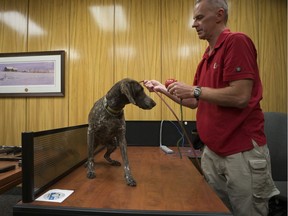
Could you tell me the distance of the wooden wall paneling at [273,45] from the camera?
260 centimetres

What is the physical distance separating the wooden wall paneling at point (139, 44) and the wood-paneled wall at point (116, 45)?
11 millimetres

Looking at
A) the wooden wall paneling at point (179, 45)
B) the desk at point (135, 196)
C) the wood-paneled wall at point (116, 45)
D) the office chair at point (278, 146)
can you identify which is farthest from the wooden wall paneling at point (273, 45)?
the desk at point (135, 196)

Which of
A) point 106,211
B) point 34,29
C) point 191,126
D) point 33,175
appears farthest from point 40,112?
point 106,211

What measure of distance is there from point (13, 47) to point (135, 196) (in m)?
2.74

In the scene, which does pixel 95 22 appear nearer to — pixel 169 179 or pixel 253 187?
pixel 169 179

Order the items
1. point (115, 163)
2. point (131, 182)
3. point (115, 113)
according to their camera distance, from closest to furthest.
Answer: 1. point (131, 182)
2. point (115, 113)
3. point (115, 163)

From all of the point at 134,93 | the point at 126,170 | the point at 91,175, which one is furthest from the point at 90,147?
the point at 134,93

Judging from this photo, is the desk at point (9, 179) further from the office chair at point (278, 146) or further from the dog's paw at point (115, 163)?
the office chair at point (278, 146)

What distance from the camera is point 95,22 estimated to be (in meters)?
2.71

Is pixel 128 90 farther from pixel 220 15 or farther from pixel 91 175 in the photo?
pixel 220 15

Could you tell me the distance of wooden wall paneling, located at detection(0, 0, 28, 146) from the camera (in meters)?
2.79

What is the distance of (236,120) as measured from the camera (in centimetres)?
107

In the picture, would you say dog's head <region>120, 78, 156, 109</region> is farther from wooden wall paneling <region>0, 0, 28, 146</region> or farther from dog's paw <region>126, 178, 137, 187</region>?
wooden wall paneling <region>0, 0, 28, 146</region>

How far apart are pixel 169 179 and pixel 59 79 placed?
2.10 m
